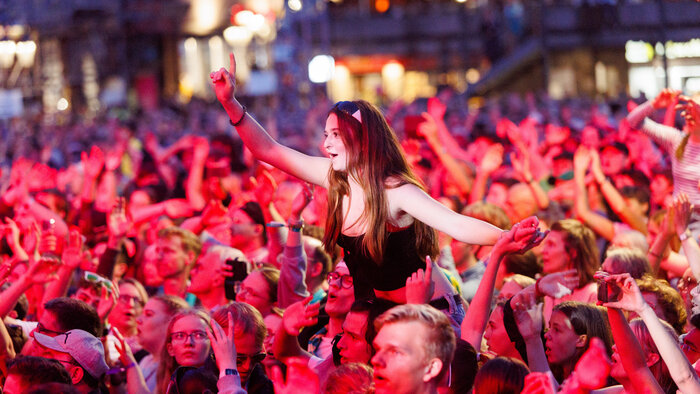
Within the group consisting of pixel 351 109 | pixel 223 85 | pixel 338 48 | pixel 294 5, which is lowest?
A: pixel 351 109

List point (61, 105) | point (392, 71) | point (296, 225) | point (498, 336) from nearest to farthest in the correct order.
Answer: point (498, 336) < point (296, 225) < point (61, 105) < point (392, 71)

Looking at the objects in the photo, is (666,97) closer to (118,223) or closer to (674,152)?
(674,152)

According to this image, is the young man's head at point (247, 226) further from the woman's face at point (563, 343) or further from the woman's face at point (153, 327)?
the woman's face at point (563, 343)

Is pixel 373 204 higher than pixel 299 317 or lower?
higher

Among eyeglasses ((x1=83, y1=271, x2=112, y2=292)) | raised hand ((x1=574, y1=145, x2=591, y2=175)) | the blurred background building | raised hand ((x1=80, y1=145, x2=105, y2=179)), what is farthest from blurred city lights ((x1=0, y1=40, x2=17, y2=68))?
eyeglasses ((x1=83, y1=271, x2=112, y2=292))

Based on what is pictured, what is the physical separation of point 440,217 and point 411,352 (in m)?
0.69

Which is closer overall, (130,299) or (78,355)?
(78,355)

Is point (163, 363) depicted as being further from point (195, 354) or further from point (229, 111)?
point (229, 111)

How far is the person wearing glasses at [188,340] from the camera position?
4145 millimetres

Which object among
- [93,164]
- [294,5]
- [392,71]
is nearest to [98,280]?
[93,164]

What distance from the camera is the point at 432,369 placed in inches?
119

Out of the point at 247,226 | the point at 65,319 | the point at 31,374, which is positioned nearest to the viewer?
the point at 31,374

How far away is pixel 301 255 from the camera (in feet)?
15.8

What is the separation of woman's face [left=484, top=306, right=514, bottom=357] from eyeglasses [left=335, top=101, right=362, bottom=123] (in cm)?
104
